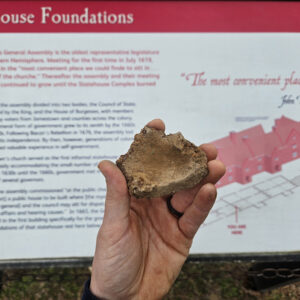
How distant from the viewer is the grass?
2.36 metres

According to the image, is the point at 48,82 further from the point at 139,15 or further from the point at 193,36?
the point at 193,36

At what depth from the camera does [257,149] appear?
2.00 metres

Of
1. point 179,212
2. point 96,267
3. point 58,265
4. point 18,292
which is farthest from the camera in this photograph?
point 18,292

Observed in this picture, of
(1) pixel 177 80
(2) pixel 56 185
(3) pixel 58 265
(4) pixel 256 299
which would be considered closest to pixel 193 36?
(1) pixel 177 80

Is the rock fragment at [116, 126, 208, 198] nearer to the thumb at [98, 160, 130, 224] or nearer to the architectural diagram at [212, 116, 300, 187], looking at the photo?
the thumb at [98, 160, 130, 224]

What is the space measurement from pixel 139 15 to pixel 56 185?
108 cm

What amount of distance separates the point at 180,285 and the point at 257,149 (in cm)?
114

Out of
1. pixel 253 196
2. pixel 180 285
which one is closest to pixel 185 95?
pixel 253 196

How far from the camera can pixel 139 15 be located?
1886 millimetres

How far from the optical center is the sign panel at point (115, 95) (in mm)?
1888

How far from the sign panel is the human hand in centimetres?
38

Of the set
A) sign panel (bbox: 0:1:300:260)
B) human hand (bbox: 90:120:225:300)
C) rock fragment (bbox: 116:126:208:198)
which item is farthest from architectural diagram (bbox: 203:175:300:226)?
rock fragment (bbox: 116:126:208:198)
